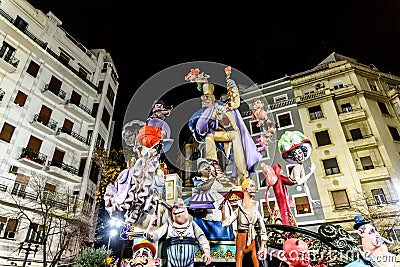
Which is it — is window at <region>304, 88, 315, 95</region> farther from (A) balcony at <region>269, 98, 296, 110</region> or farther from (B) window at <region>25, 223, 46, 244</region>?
(B) window at <region>25, 223, 46, 244</region>

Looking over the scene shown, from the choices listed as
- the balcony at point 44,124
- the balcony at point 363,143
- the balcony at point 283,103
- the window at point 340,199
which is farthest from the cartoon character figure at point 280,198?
the balcony at point 283,103

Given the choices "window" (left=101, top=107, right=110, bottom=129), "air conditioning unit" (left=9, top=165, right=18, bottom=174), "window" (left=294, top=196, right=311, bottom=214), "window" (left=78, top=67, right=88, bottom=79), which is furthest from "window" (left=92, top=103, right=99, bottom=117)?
"window" (left=294, top=196, right=311, bottom=214)

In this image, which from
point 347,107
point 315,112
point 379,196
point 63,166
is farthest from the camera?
point 315,112

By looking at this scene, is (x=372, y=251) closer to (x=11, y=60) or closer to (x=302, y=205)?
(x=302, y=205)

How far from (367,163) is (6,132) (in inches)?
1145

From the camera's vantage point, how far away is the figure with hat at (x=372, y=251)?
11.4 feet

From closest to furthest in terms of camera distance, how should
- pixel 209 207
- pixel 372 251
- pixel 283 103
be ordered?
pixel 372 251, pixel 209 207, pixel 283 103

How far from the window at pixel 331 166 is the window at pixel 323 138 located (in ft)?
5.73

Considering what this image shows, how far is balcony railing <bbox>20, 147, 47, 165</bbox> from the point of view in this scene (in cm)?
1902

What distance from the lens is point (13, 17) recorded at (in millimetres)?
21500

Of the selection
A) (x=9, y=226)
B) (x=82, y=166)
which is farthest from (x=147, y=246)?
(x=82, y=166)

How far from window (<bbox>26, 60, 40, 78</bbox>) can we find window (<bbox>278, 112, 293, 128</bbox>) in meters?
23.5

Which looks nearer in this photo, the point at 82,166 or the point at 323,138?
the point at 82,166

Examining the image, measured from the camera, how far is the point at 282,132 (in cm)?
2577
